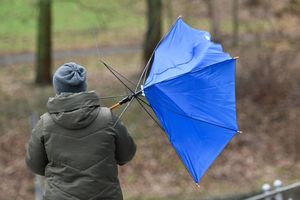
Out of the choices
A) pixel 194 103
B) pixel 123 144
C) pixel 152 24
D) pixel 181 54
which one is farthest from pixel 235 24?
pixel 123 144

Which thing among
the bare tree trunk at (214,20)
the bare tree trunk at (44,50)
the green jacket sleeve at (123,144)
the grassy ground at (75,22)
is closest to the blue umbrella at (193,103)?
the green jacket sleeve at (123,144)

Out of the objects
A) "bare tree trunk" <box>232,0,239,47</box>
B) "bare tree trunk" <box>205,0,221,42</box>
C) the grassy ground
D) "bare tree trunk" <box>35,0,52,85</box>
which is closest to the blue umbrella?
the grassy ground

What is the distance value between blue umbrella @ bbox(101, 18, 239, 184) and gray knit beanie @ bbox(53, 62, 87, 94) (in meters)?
0.48

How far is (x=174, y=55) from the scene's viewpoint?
4.45 m

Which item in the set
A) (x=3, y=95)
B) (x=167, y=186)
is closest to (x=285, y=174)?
(x=167, y=186)

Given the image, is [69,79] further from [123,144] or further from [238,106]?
[238,106]

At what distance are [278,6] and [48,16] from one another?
5786 mm

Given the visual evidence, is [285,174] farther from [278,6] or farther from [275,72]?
[278,6]

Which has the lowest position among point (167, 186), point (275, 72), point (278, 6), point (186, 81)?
point (167, 186)

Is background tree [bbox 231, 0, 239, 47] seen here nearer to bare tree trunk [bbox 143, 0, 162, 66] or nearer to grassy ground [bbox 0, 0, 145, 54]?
Answer: bare tree trunk [bbox 143, 0, 162, 66]

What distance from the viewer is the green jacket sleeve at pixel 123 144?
3.66 metres

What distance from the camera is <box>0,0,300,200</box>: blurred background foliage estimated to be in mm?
10008

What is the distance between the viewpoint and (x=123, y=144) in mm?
3682

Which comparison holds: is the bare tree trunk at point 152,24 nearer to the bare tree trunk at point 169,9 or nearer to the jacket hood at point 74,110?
the bare tree trunk at point 169,9
